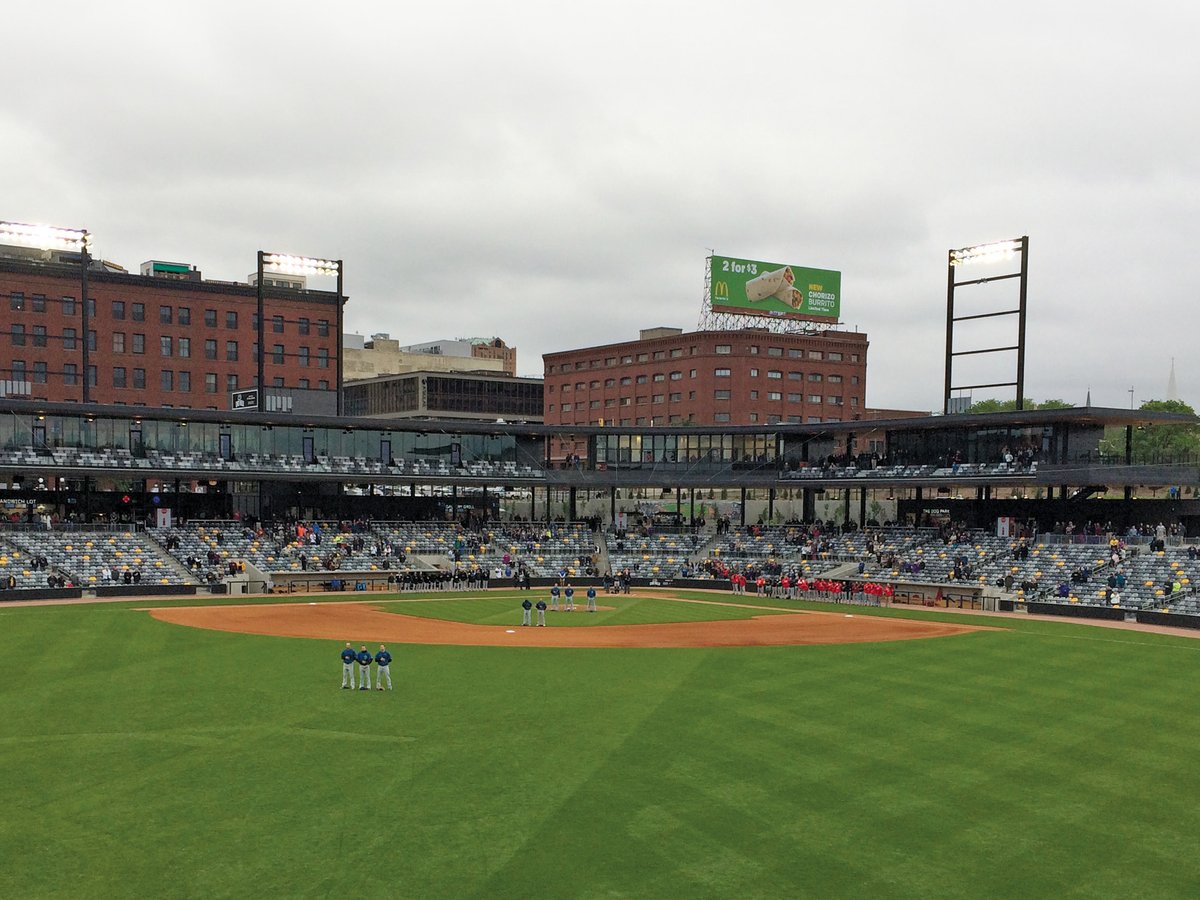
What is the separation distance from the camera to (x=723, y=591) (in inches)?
2820

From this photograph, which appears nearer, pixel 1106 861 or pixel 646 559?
pixel 1106 861

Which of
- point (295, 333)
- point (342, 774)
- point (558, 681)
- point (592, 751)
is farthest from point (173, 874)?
point (295, 333)

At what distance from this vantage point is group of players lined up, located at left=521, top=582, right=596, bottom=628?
155 feet

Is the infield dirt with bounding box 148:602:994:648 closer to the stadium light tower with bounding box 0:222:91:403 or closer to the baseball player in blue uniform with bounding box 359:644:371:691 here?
the baseball player in blue uniform with bounding box 359:644:371:691

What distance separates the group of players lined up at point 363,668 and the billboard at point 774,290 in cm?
8138

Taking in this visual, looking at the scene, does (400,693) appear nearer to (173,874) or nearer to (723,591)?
(173,874)

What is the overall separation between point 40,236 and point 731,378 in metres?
80.9

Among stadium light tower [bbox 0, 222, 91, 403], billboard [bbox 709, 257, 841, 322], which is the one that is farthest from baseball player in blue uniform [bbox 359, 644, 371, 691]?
billboard [bbox 709, 257, 841, 322]

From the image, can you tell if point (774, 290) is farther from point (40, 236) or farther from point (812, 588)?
point (40, 236)

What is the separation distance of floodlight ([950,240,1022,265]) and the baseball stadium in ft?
44.5

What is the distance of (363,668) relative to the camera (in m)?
31.2

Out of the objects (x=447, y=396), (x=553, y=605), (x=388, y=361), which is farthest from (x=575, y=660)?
(x=388, y=361)

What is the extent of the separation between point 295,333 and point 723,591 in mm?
61104

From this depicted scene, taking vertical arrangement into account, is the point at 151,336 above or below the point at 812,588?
above
